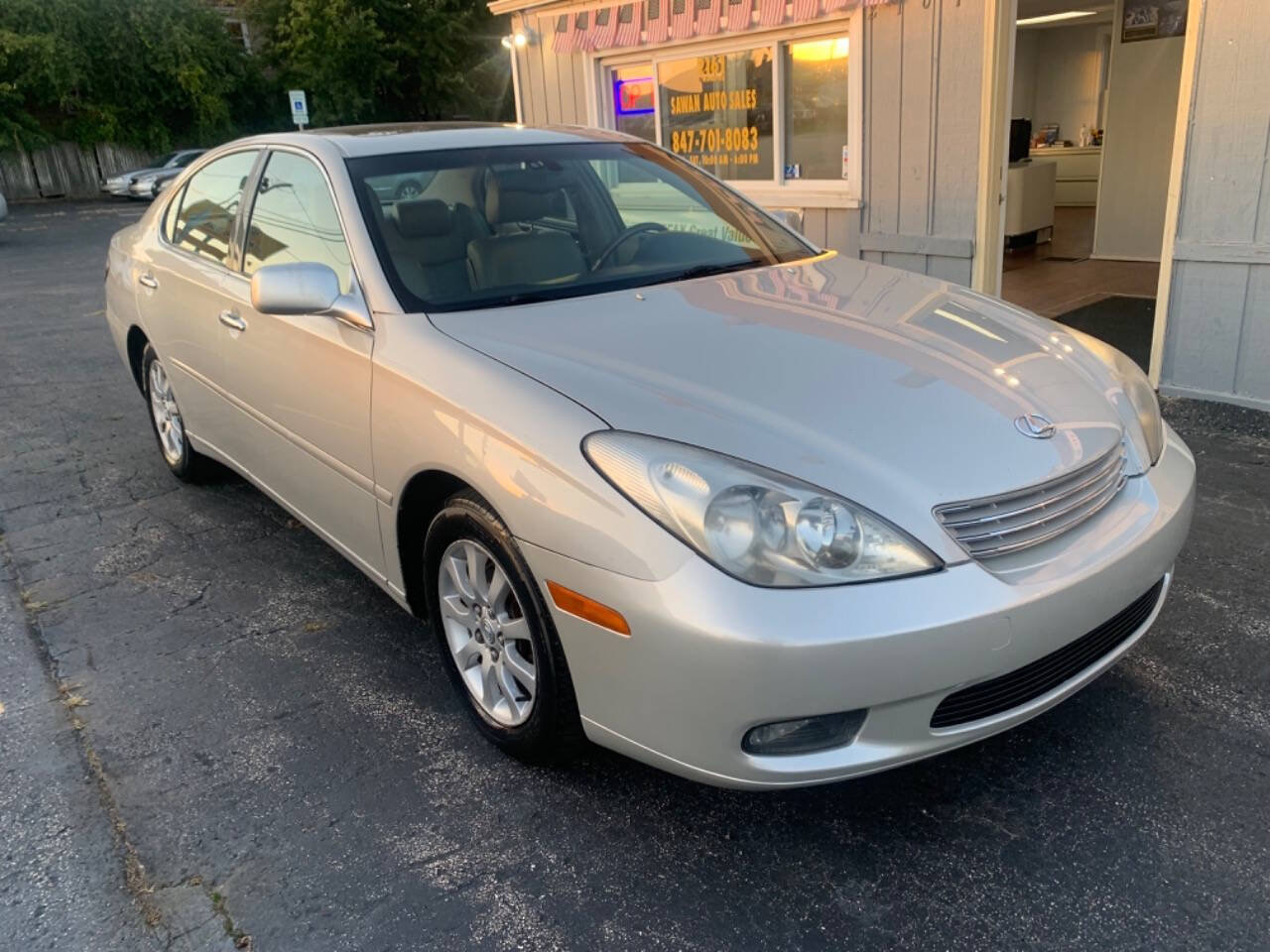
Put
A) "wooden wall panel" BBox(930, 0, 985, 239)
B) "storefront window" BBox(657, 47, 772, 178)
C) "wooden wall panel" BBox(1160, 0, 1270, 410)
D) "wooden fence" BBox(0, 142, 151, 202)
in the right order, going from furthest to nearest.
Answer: "wooden fence" BBox(0, 142, 151, 202), "storefront window" BBox(657, 47, 772, 178), "wooden wall panel" BBox(930, 0, 985, 239), "wooden wall panel" BBox(1160, 0, 1270, 410)

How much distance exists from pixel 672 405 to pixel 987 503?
0.72m

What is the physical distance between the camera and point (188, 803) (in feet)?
8.38

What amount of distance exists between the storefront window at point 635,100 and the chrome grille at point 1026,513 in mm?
7095

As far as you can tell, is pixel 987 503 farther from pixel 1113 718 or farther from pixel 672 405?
pixel 1113 718

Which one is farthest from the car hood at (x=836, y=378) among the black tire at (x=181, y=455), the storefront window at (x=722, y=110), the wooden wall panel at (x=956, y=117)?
the storefront window at (x=722, y=110)

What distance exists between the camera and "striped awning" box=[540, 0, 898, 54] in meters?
6.86

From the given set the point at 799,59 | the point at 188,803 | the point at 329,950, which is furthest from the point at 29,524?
the point at 799,59

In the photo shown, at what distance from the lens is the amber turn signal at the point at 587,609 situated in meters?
2.04

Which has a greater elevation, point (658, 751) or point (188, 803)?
point (658, 751)

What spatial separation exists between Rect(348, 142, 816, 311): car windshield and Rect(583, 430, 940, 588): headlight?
3.67 ft

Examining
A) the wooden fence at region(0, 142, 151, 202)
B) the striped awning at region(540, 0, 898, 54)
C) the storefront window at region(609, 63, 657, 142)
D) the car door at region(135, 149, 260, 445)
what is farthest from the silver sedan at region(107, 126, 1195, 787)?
the wooden fence at region(0, 142, 151, 202)

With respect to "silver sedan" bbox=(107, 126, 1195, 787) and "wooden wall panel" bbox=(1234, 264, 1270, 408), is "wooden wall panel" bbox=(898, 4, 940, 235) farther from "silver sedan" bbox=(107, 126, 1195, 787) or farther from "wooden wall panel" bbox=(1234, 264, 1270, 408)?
"silver sedan" bbox=(107, 126, 1195, 787)

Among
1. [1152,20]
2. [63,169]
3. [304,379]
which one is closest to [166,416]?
[304,379]

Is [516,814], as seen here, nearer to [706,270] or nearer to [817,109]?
[706,270]
